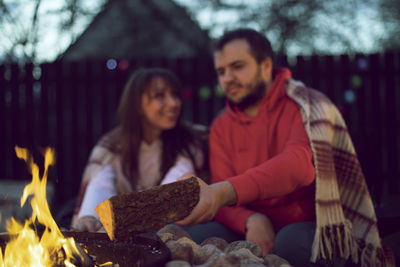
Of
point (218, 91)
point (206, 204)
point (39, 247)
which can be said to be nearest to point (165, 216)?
point (206, 204)

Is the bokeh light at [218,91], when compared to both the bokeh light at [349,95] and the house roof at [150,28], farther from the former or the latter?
the house roof at [150,28]

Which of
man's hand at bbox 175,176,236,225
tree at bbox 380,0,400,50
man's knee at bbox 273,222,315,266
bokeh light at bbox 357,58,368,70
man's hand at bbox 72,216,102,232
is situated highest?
tree at bbox 380,0,400,50

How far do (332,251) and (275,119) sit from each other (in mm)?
956

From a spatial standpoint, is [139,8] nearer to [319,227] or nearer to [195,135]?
[195,135]

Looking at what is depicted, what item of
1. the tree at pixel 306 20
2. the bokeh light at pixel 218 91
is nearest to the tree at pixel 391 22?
the tree at pixel 306 20

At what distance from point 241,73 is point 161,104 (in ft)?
2.52

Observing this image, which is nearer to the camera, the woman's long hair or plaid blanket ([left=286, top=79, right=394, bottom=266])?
plaid blanket ([left=286, top=79, right=394, bottom=266])

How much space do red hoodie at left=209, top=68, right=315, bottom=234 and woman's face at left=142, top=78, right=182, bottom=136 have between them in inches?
15.4

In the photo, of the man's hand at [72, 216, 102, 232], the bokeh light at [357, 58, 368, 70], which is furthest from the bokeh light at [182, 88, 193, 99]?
the man's hand at [72, 216, 102, 232]

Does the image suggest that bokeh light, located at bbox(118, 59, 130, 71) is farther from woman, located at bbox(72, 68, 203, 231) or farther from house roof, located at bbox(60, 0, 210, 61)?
house roof, located at bbox(60, 0, 210, 61)

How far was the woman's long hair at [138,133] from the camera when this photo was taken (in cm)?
330

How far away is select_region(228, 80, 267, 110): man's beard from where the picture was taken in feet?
9.59

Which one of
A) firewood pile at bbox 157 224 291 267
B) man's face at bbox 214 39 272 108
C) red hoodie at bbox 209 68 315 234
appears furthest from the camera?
man's face at bbox 214 39 272 108

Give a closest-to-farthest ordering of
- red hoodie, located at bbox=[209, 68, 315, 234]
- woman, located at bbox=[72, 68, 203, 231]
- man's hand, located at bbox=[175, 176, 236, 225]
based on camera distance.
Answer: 1. man's hand, located at bbox=[175, 176, 236, 225]
2. red hoodie, located at bbox=[209, 68, 315, 234]
3. woman, located at bbox=[72, 68, 203, 231]
